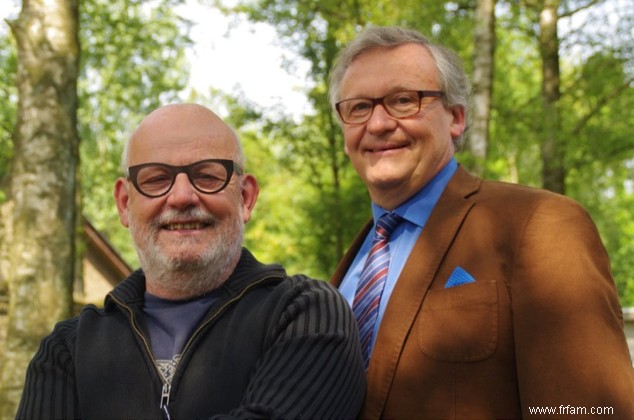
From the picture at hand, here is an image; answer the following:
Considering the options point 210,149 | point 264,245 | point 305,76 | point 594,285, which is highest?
point 305,76

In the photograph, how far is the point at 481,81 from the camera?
8.88m

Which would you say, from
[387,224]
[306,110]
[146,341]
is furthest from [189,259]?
[306,110]

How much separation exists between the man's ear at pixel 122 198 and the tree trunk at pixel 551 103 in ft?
36.2

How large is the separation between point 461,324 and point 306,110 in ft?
45.2

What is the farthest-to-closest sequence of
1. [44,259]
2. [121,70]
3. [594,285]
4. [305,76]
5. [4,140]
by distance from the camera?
1. [121,70]
2. [305,76]
3. [4,140]
4. [44,259]
5. [594,285]

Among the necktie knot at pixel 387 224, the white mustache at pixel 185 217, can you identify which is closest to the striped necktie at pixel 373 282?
the necktie knot at pixel 387 224

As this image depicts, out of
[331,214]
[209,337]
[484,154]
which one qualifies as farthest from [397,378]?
[331,214]

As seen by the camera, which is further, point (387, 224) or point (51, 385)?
point (387, 224)

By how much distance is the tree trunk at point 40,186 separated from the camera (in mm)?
6090

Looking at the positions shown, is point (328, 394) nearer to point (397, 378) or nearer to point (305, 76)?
point (397, 378)

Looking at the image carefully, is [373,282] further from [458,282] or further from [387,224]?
[458,282]

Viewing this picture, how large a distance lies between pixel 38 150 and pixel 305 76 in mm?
10181

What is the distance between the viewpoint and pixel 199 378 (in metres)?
2.53

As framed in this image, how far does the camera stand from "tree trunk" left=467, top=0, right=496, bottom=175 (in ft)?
28.1
